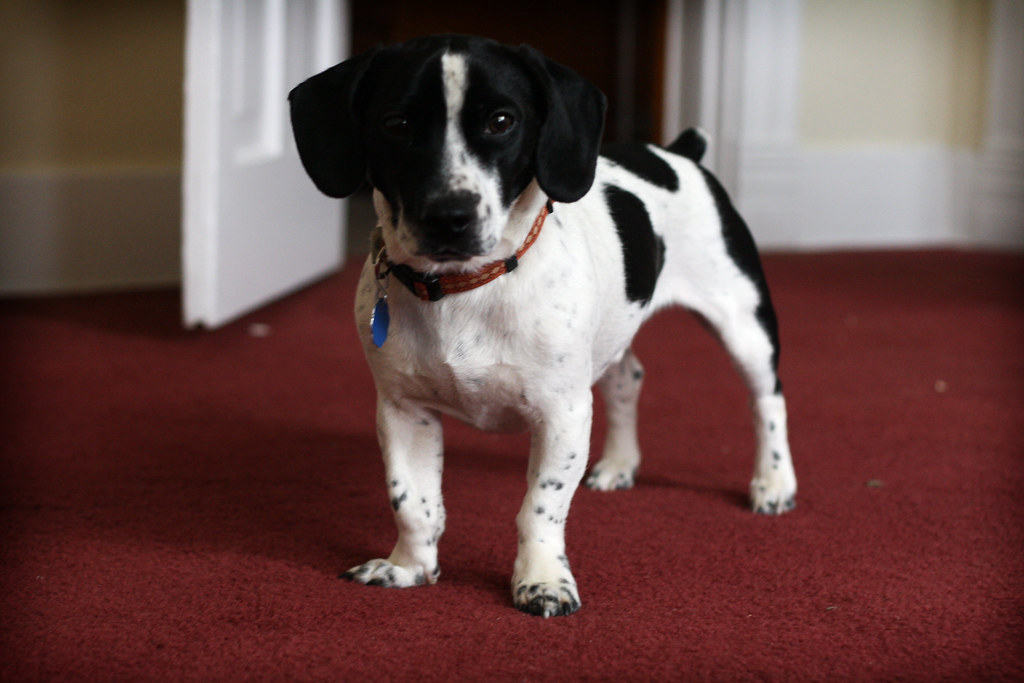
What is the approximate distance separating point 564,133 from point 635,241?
1.14 ft

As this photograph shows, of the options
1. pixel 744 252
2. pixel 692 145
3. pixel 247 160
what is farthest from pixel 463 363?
pixel 247 160

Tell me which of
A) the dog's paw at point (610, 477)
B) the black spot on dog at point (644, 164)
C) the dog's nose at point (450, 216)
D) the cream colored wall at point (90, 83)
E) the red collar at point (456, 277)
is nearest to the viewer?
the dog's nose at point (450, 216)

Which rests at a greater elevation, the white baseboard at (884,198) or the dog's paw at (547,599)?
the white baseboard at (884,198)

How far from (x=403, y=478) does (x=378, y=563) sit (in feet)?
0.45

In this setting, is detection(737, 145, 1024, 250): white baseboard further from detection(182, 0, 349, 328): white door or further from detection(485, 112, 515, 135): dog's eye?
detection(485, 112, 515, 135): dog's eye

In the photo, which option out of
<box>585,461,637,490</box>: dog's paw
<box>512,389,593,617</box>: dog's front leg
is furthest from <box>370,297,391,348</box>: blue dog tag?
<box>585,461,637,490</box>: dog's paw

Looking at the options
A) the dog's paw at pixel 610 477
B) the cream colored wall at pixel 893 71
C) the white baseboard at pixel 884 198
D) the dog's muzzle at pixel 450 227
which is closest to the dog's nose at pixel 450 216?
the dog's muzzle at pixel 450 227

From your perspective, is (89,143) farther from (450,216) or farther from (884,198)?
(884,198)

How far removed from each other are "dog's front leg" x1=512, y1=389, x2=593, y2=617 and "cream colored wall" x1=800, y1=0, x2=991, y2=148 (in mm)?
3667

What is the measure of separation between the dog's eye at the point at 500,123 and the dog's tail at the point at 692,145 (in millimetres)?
743

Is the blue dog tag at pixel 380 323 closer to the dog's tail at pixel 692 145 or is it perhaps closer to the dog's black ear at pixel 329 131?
the dog's black ear at pixel 329 131

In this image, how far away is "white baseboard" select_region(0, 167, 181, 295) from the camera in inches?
136

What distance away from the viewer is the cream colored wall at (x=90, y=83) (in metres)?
3.32

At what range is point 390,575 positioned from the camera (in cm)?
148
